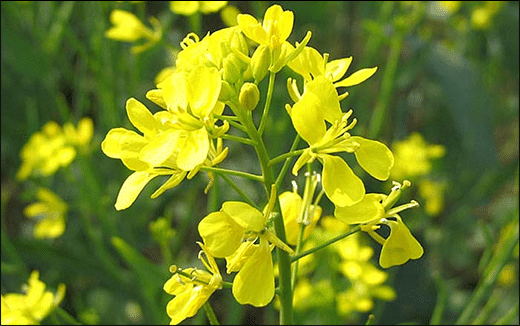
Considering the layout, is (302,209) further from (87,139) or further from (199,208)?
(199,208)

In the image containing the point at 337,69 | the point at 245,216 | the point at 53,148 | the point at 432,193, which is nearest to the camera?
the point at 245,216

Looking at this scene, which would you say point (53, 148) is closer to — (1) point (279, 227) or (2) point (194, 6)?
(2) point (194, 6)

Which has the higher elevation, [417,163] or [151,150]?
[151,150]

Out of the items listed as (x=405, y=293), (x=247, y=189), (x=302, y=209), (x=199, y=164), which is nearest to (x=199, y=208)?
(x=247, y=189)

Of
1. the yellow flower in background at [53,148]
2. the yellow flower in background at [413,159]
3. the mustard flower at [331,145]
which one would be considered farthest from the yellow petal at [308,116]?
the yellow flower in background at [413,159]

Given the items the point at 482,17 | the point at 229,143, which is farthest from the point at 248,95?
the point at 482,17

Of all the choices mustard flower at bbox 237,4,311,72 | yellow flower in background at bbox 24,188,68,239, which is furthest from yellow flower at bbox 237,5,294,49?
yellow flower in background at bbox 24,188,68,239

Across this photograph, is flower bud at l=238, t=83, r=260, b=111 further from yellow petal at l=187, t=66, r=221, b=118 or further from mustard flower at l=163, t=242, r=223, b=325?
mustard flower at l=163, t=242, r=223, b=325
